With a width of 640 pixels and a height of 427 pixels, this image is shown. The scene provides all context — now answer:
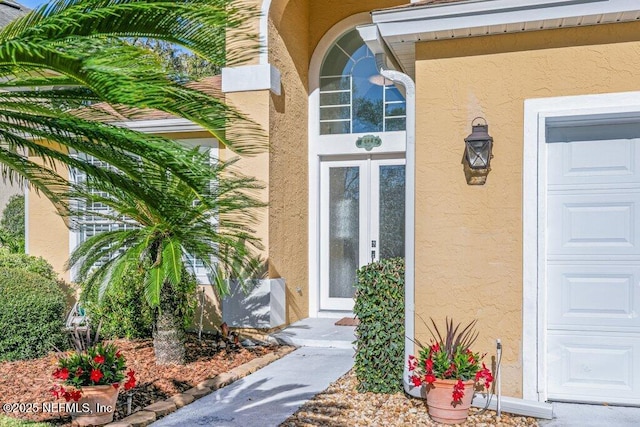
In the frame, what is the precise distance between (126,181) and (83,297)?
4.60 metres

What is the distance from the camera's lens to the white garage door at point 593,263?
5.46 metres

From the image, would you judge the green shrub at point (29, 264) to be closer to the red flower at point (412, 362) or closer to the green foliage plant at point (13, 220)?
the green foliage plant at point (13, 220)

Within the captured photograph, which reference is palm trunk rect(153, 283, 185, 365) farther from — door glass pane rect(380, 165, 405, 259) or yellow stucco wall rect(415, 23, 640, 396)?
door glass pane rect(380, 165, 405, 259)

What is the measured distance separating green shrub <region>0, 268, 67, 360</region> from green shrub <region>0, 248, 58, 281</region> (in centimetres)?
167

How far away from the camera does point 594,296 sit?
5.57 m

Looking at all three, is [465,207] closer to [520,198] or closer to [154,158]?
[520,198]

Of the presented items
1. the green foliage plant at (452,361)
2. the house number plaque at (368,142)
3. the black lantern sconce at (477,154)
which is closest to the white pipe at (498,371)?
the green foliage plant at (452,361)

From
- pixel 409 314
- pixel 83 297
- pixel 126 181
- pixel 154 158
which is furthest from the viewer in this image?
pixel 83 297

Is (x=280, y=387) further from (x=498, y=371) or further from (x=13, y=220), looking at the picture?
(x=13, y=220)

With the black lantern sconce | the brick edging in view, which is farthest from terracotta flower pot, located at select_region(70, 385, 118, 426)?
the black lantern sconce

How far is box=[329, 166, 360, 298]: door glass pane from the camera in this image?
10477mm

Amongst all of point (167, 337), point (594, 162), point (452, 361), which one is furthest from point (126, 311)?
point (594, 162)

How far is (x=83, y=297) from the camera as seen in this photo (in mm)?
8398

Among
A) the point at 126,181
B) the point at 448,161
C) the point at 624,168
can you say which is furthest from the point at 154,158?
the point at 624,168
